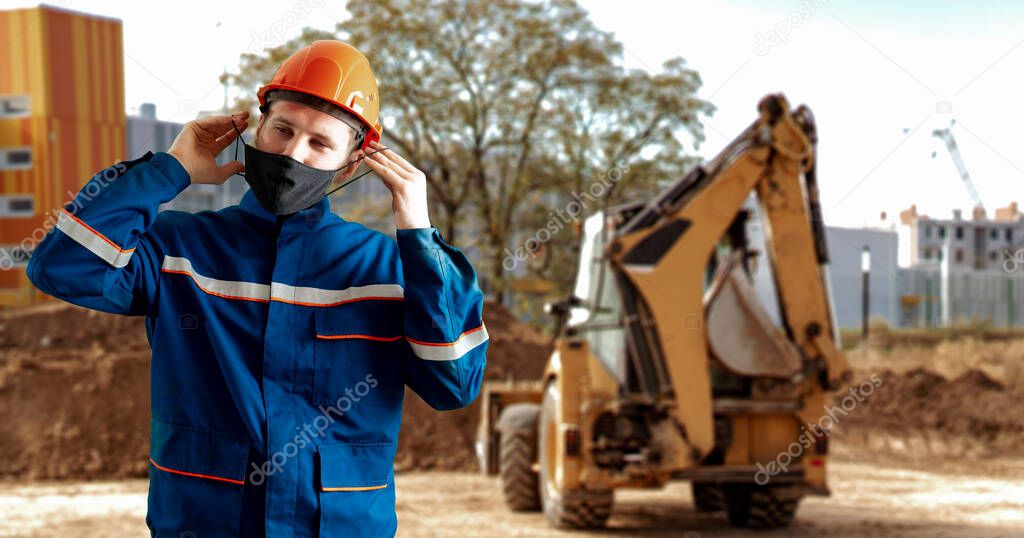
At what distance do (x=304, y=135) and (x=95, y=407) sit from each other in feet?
51.2

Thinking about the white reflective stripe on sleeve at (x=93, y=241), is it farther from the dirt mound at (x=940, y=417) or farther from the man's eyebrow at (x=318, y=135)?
the dirt mound at (x=940, y=417)

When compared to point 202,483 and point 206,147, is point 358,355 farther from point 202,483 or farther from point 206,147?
point 206,147

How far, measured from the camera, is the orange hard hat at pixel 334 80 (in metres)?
2.25

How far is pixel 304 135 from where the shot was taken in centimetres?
226

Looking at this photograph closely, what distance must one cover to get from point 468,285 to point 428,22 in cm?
1783

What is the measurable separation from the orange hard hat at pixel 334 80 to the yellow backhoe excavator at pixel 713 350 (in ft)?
21.1

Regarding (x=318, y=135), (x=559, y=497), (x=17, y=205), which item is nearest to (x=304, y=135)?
(x=318, y=135)

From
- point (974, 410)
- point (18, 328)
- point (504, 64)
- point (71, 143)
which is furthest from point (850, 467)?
point (71, 143)

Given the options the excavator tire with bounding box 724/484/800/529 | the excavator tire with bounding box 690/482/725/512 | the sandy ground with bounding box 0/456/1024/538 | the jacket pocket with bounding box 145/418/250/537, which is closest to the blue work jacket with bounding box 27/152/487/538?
the jacket pocket with bounding box 145/418/250/537

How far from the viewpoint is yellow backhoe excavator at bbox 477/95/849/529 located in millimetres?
8625

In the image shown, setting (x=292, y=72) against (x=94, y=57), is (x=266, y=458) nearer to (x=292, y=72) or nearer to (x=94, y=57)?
(x=292, y=72)

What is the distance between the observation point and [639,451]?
28.8ft

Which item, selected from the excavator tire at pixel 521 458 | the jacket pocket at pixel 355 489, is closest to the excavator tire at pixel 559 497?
the excavator tire at pixel 521 458

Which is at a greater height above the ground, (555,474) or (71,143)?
(71,143)
